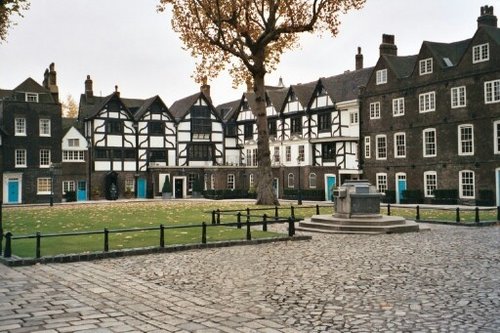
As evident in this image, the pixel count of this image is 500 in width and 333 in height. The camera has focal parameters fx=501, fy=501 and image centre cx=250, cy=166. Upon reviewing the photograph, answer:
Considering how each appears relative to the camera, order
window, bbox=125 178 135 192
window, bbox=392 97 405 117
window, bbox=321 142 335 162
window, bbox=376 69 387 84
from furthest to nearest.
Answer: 1. window, bbox=125 178 135 192
2. window, bbox=321 142 335 162
3. window, bbox=376 69 387 84
4. window, bbox=392 97 405 117

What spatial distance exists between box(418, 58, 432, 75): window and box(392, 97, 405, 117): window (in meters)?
2.91

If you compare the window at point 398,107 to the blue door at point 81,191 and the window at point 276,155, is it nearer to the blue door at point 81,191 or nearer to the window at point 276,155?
the window at point 276,155

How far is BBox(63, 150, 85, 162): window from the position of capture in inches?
2004

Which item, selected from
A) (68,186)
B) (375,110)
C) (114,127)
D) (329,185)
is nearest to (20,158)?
(68,186)

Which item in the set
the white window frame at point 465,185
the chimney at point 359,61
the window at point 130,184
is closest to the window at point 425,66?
the white window frame at point 465,185

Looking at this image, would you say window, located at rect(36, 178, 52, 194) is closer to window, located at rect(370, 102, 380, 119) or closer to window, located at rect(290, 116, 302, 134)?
window, located at rect(290, 116, 302, 134)

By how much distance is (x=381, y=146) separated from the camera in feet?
143

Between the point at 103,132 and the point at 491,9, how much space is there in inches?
1472

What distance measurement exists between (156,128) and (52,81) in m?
11.7

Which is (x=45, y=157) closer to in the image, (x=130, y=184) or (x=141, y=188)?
(x=130, y=184)

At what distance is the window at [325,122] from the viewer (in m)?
48.0

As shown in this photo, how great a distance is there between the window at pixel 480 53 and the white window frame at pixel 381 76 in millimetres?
8489

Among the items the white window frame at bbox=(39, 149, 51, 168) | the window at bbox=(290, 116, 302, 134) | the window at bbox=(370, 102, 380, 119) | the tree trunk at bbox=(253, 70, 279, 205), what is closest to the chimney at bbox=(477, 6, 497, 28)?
the window at bbox=(370, 102, 380, 119)

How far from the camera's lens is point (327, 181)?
1868 inches
